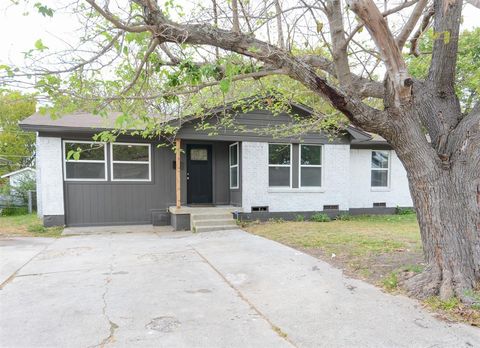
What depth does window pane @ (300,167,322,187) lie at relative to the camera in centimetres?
1170

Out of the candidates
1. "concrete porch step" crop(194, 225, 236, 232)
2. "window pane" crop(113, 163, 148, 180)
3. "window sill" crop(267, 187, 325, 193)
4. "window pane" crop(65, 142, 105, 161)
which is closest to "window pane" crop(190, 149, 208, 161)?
"window pane" crop(113, 163, 148, 180)

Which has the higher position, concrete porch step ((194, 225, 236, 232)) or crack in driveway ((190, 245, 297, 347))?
crack in driveway ((190, 245, 297, 347))

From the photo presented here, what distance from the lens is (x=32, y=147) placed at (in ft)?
75.0

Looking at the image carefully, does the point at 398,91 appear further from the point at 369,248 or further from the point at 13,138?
the point at 13,138

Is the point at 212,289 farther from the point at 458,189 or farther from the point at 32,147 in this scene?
the point at 32,147

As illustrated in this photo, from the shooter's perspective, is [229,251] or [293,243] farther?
[293,243]

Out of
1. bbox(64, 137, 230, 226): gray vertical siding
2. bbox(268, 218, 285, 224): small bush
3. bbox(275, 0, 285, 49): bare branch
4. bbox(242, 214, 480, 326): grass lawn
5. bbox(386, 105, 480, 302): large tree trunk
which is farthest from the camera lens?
bbox(268, 218, 285, 224): small bush

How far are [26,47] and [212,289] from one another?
3922 mm

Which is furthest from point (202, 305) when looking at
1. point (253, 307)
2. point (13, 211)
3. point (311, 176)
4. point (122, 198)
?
point (13, 211)

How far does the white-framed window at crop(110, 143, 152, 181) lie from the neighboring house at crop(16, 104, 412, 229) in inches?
1.2

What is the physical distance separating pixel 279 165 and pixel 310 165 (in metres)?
1.19

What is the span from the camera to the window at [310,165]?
11688 mm

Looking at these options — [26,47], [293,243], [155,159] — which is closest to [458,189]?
[293,243]

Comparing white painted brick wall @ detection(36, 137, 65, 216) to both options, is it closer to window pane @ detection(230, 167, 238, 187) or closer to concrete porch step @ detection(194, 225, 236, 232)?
concrete porch step @ detection(194, 225, 236, 232)
